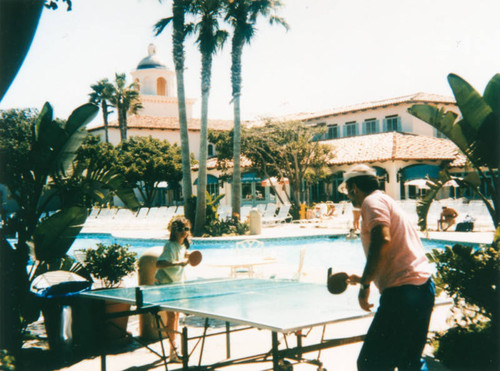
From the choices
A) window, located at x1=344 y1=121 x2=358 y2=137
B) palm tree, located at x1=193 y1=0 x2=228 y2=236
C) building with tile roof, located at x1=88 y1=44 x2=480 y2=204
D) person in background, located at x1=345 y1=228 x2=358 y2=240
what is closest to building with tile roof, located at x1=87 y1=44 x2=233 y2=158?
building with tile roof, located at x1=88 y1=44 x2=480 y2=204

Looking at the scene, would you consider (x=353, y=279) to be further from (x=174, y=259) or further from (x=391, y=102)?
(x=391, y=102)

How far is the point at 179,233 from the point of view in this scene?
552cm

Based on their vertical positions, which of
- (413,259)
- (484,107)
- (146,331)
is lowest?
(146,331)

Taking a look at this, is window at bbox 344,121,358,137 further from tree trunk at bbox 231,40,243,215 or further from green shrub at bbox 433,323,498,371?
green shrub at bbox 433,323,498,371

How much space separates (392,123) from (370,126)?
1.91 meters

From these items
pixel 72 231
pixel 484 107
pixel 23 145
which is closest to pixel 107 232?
pixel 72 231

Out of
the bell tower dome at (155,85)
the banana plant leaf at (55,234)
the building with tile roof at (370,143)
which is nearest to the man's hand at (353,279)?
the banana plant leaf at (55,234)

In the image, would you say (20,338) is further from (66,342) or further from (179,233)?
(179,233)

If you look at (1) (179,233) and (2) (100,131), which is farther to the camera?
(2) (100,131)

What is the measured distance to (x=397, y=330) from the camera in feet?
9.93

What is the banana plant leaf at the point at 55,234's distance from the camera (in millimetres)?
5609

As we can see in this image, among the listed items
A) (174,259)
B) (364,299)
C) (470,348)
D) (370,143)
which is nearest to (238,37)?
(370,143)

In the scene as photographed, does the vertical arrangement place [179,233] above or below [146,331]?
above

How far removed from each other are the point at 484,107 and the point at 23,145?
43.6 m
